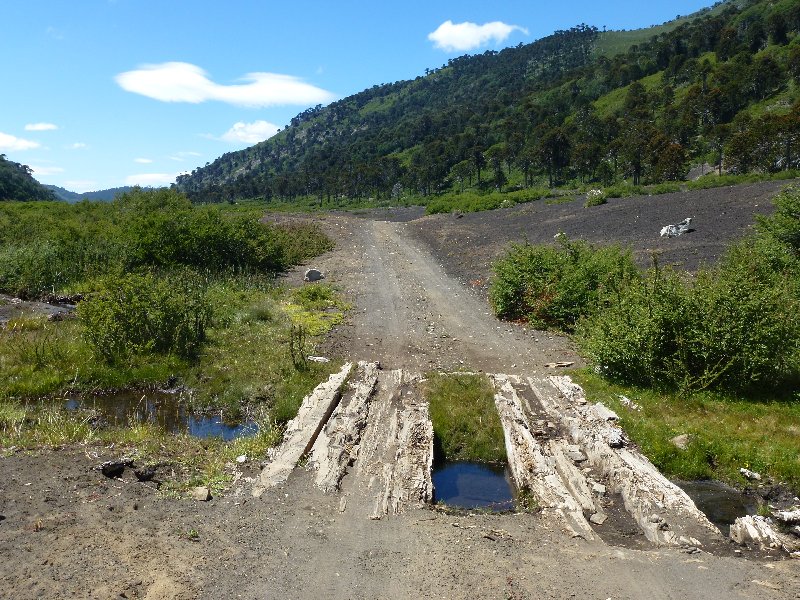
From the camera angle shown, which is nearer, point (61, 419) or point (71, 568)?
point (71, 568)

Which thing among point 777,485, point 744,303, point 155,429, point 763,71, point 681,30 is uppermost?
point 681,30

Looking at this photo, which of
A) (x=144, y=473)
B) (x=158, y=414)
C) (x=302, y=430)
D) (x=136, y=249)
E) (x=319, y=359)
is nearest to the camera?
(x=144, y=473)

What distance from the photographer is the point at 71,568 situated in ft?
17.3

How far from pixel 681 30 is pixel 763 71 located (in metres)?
64.1

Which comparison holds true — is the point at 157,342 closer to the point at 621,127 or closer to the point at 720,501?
the point at 720,501

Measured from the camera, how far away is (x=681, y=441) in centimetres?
845

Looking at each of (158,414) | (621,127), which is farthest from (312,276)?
(621,127)

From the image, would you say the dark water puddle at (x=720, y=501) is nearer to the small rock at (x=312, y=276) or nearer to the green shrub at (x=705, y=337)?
the green shrub at (x=705, y=337)

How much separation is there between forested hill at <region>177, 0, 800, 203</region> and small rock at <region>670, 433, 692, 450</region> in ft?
172

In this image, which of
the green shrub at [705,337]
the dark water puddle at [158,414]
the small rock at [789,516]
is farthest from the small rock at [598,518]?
the dark water puddle at [158,414]

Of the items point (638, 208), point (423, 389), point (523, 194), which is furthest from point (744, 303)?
→ point (523, 194)

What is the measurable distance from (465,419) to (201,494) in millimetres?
4471

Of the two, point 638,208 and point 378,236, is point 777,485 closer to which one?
point 638,208

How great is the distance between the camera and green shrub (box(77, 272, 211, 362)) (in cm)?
1264
